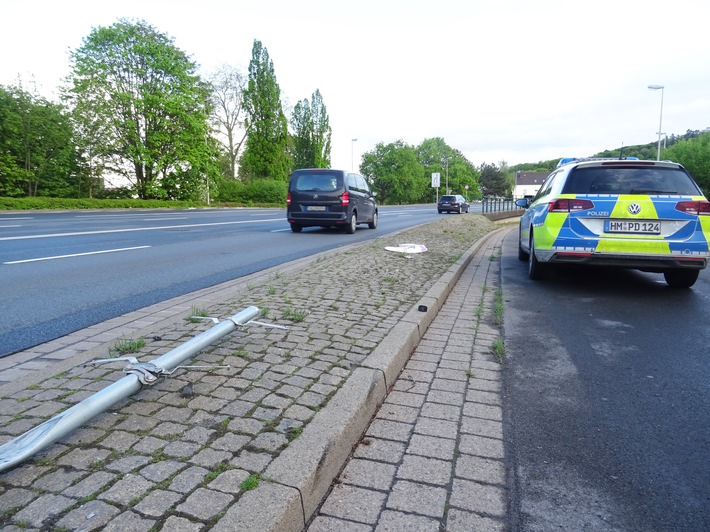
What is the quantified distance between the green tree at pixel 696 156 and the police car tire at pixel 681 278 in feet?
197

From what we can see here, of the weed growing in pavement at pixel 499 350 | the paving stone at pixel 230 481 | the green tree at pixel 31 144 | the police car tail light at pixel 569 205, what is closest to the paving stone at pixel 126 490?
the paving stone at pixel 230 481

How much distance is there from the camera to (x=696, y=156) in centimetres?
5888

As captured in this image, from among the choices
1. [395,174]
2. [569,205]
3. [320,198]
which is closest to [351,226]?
[320,198]

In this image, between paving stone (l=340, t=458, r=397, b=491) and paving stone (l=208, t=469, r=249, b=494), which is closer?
paving stone (l=208, t=469, r=249, b=494)

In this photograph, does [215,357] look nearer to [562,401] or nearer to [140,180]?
[562,401]

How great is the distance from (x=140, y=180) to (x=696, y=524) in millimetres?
42006

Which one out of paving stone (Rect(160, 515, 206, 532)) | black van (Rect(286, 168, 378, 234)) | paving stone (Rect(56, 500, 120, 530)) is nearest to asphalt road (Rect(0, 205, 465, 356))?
black van (Rect(286, 168, 378, 234))

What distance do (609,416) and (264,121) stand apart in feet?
174

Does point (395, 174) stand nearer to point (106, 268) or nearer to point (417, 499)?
point (106, 268)

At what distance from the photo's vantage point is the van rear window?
14.9 m

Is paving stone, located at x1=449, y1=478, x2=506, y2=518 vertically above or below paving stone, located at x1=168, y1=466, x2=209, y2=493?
below

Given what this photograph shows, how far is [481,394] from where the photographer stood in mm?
3281

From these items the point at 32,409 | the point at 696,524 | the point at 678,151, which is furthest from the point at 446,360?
the point at 678,151

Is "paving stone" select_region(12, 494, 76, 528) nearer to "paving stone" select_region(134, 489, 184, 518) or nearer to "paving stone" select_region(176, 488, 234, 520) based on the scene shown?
"paving stone" select_region(134, 489, 184, 518)
